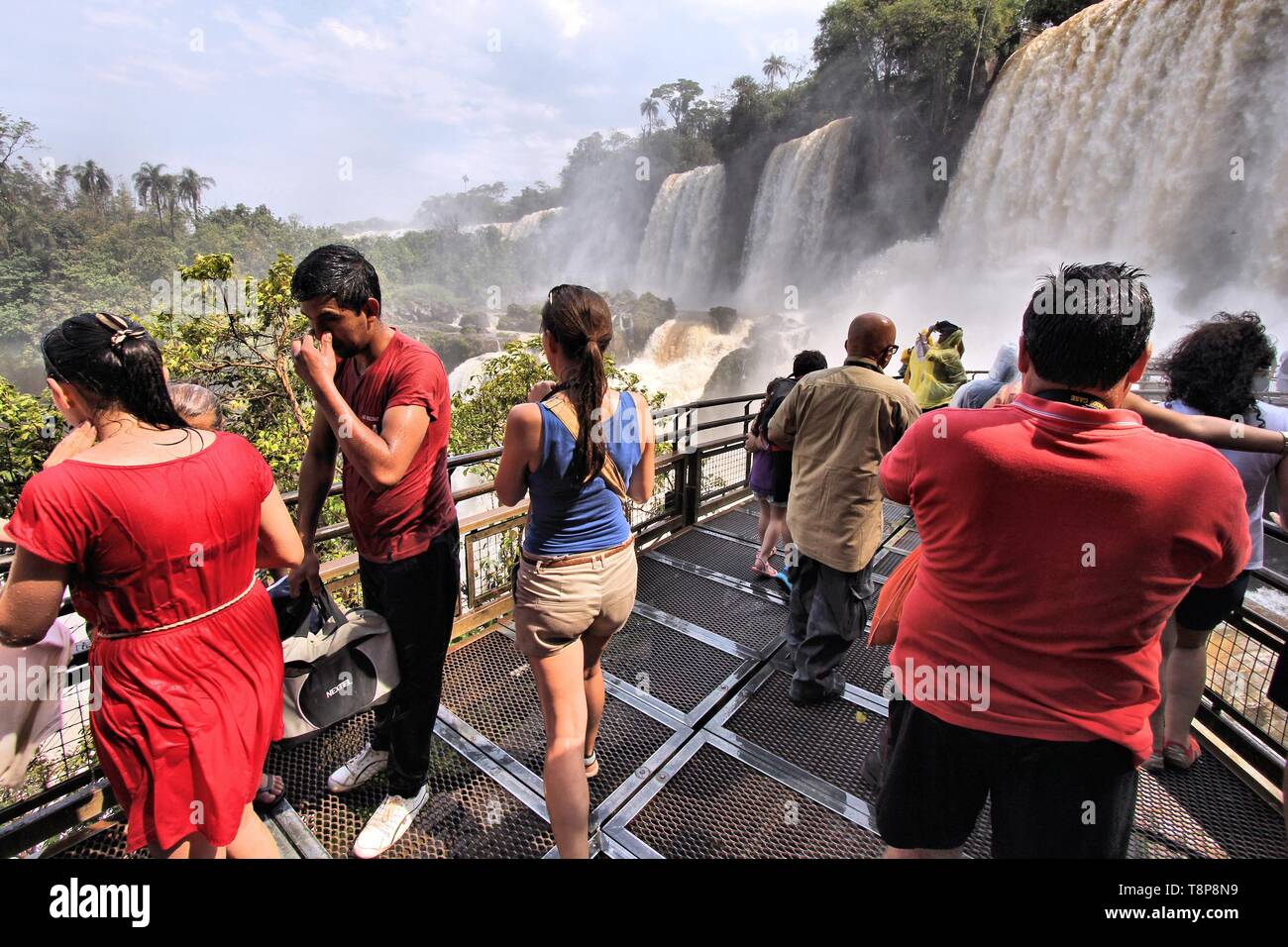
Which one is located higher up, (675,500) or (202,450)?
(202,450)

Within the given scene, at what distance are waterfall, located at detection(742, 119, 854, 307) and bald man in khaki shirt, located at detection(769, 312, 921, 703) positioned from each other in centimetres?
2663

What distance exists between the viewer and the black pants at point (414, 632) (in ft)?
6.67

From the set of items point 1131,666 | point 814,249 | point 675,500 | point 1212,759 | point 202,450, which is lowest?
point 1212,759

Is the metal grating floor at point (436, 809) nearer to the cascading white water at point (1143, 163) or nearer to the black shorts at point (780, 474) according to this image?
the black shorts at point (780, 474)

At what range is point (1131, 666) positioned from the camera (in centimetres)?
122

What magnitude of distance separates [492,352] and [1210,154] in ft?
95.5

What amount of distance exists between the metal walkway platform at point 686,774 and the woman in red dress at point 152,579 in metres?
0.82

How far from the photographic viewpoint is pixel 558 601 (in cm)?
179

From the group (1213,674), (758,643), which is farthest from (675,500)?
(1213,674)

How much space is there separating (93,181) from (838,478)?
241ft

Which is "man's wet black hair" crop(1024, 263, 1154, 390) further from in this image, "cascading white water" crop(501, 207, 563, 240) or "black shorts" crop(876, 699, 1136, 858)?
"cascading white water" crop(501, 207, 563, 240)

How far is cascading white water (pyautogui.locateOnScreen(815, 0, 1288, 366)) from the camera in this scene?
12898 mm

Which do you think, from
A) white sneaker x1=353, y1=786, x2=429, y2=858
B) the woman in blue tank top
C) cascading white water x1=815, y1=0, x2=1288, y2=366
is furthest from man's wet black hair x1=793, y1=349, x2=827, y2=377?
cascading white water x1=815, y1=0, x2=1288, y2=366
